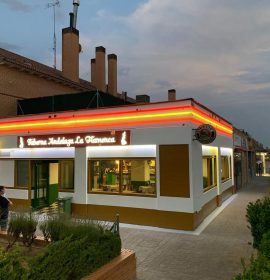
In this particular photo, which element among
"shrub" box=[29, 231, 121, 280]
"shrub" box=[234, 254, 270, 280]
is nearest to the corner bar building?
"shrub" box=[29, 231, 121, 280]

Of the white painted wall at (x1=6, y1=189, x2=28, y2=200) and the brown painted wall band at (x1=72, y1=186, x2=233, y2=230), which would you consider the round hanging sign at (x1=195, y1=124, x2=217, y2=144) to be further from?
the white painted wall at (x1=6, y1=189, x2=28, y2=200)

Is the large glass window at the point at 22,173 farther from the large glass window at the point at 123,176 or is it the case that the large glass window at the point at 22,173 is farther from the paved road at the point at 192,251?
the paved road at the point at 192,251

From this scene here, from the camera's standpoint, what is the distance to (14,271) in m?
4.57

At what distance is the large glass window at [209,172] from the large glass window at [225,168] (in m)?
2.42

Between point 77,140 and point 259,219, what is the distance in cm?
827

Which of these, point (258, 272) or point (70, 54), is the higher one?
point (70, 54)

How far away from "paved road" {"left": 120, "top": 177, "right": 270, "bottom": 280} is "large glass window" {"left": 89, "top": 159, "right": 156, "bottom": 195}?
175 centimetres

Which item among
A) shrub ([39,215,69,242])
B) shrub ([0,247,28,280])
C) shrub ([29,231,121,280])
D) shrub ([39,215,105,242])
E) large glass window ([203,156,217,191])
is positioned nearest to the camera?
shrub ([0,247,28,280])

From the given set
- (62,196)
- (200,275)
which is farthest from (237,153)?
(200,275)

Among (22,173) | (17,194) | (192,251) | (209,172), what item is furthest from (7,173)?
(192,251)

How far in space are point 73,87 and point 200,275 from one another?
59.2ft

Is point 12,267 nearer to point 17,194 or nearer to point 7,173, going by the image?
point 17,194

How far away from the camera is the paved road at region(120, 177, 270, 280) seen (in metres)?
7.38

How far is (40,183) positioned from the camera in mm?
15680
